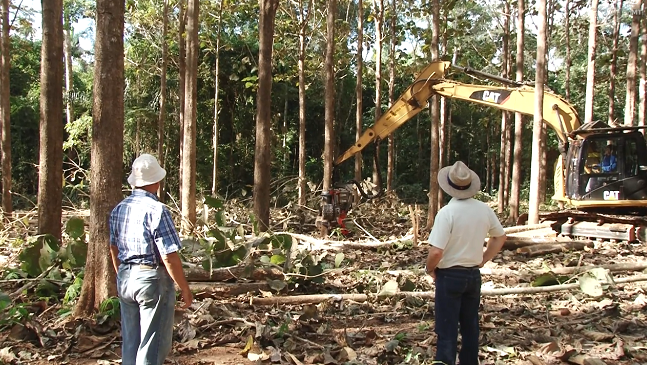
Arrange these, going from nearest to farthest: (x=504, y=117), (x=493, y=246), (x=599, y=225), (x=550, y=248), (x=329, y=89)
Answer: (x=493, y=246) → (x=550, y=248) → (x=599, y=225) → (x=329, y=89) → (x=504, y=117)

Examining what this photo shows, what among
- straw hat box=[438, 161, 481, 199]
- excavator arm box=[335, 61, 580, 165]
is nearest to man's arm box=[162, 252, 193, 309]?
straw hat box=[438, 161, 481, 199]

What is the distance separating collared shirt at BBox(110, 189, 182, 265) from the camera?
4102 millimetres

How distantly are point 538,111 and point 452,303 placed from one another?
31.2 ft

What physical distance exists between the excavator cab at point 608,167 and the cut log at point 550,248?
1.56 metres

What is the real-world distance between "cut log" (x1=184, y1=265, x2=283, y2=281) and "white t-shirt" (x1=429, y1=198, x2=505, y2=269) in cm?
362

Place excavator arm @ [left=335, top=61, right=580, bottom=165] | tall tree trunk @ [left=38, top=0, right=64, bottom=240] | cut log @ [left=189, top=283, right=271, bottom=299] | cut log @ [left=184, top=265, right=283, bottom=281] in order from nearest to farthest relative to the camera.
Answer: cut log @ [left=189, top=283, right=271, bottom=299], cut log @ [left=184, top=265, right=283, bottom=281], tall tree trunk @ [left=38, top=0, right=64, bottom=240], excavator arm @ [left=335, top=61, right=580, bottom=165]

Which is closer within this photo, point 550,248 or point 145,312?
point 145,312

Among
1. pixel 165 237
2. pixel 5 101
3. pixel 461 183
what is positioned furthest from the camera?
pixel 5 101

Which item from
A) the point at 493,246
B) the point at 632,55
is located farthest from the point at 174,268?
the point at 632,55

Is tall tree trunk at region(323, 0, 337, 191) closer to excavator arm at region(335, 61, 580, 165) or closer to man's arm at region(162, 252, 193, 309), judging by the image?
excavator arm at region(335, 61, 580, 165)

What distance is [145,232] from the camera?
414cm

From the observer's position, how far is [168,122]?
2819cm

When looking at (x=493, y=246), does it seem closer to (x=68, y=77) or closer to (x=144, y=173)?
(x=144, y=173)

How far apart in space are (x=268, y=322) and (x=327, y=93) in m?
10.9
